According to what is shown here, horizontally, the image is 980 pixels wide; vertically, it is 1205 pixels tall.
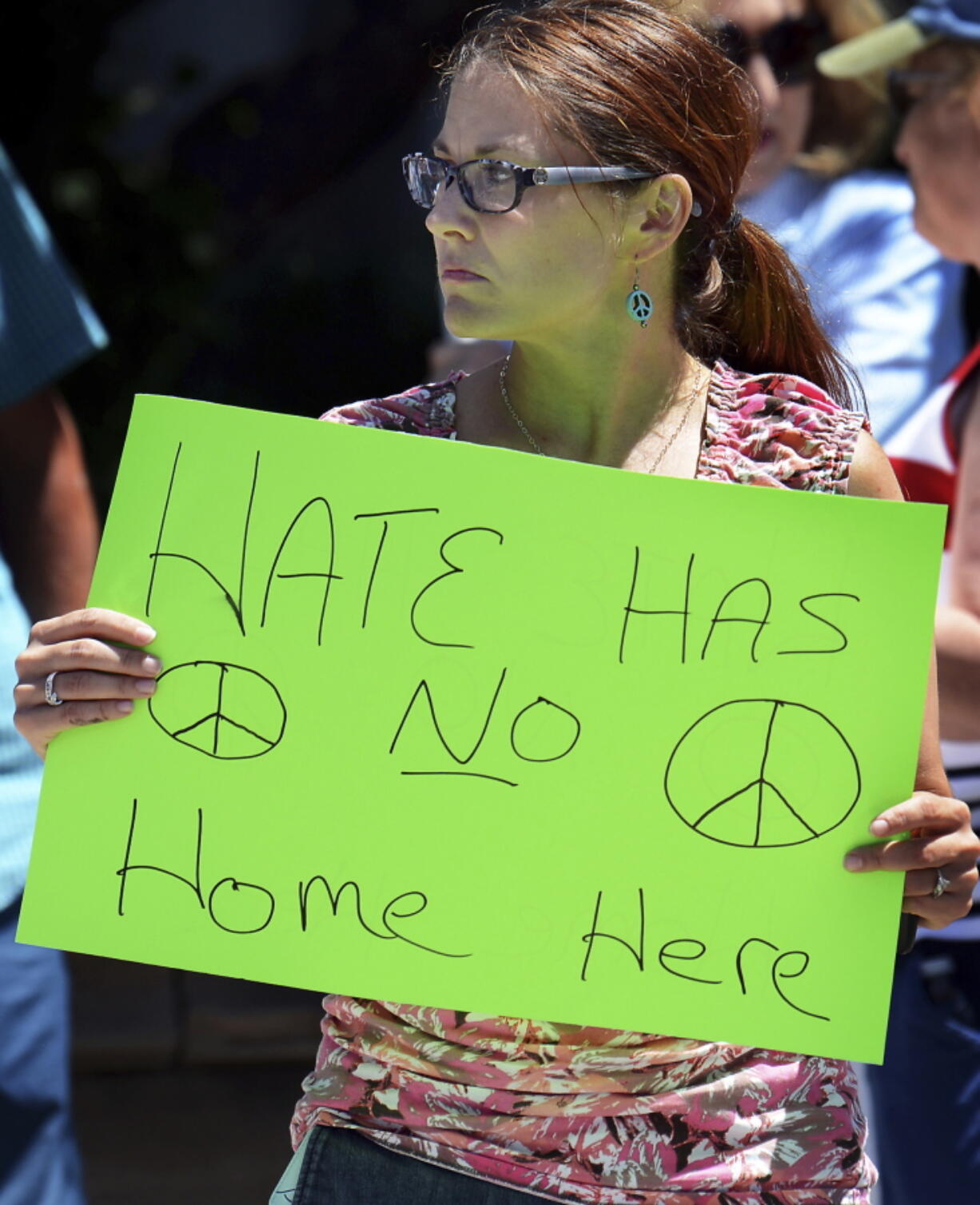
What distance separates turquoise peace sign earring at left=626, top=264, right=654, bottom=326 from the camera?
1703 millimetres

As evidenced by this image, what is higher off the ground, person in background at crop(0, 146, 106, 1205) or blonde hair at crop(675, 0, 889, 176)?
blonde hair at crop(675, 0, 889, 176)

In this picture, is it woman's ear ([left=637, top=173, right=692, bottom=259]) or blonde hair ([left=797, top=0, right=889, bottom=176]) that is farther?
blonde hair ([left=797, top=0, right=889, bottom=176])

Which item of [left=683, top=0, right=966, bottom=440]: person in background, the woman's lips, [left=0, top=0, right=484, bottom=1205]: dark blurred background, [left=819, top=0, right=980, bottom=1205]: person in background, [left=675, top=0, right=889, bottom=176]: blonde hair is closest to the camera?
the woman's lips

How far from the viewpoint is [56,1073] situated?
2.26m

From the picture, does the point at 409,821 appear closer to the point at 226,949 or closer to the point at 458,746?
the point at 458,746

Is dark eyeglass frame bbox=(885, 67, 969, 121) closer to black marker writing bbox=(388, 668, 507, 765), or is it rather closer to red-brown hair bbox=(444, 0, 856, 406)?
red-brown hair bbox=(444, 0, 856, 406)

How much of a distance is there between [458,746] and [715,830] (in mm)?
237

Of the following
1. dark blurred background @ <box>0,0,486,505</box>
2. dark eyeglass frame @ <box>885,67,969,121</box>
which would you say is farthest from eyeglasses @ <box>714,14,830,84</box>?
dark blurred background @ <box>0,0,486,505</box>

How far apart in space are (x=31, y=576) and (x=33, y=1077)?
696mm

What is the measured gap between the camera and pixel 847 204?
281 cm

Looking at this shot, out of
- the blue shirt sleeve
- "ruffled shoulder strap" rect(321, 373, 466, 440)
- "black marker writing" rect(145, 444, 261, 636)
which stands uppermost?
the blue shirt sleeve

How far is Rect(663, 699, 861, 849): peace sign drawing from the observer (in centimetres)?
149

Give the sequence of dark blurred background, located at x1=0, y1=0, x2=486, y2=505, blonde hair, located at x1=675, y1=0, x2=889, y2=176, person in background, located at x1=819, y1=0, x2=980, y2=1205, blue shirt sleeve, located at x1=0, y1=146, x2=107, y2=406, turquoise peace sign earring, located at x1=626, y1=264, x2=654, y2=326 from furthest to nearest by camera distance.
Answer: dark blurred background, located at x1=0, y1=0, x2=486, y2=505 → blonde hair, located at x1=675, y1=0, x2=889, y2=176 → blue shirt sleeve, located at x1=0, y1=146, x2=107, y2=406 → person in background, located at x1=819, y1=0, x2=980, y2=1205 → turquoise peace sign earring, located at x1=626, y1=264, x2=654, y2=326

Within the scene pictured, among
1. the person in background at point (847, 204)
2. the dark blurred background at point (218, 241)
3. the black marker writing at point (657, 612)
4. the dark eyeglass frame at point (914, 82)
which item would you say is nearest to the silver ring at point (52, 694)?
the black marker writing at point (657, 612)
